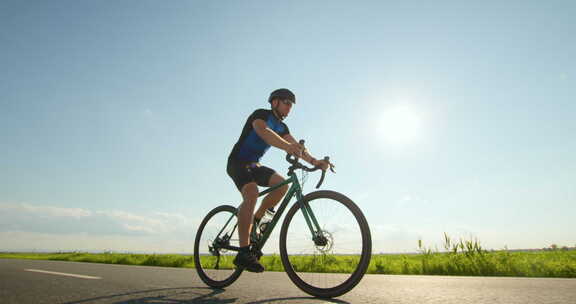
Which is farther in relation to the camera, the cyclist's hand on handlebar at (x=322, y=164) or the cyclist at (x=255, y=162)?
the cyclist at (x=255, y=162)

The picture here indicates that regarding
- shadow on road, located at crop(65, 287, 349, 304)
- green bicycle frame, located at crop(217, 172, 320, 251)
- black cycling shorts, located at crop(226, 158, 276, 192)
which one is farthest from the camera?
black cycling shorts, located at crop(226, 158, 276, 192)

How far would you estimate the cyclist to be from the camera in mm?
4094

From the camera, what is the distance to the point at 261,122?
160 inches

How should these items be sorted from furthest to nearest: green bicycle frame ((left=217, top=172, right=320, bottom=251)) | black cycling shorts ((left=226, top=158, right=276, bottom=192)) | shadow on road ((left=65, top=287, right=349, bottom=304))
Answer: black cycling shorts ((left=226, top=158, right=276, bottom=192)), green bicycle frame ((left=217, top=172, right=320, bottom=251)), shadow on road ((left=65, top=287, right=349, bottom=304))

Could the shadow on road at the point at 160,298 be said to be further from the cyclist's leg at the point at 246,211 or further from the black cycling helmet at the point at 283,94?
the black cycling helmet at the point at 283,94

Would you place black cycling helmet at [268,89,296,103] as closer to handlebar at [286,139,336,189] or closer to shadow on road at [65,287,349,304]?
handlebar at [286,139,336,189]

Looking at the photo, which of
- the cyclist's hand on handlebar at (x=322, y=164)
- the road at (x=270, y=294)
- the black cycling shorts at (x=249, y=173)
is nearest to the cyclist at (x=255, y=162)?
the black cycling shorts at (x=249, y=173)

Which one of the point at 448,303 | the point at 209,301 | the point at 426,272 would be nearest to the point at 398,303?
the point at 448,303

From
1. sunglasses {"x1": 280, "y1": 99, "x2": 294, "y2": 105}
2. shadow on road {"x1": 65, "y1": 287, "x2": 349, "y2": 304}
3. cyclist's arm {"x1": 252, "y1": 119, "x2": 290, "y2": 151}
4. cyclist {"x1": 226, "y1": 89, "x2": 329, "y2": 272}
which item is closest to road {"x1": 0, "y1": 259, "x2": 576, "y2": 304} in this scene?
shadow on road {"x1": 65, "y1": 287, "x2": 349, "y2": 304}

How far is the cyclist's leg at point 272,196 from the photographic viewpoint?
13.9 feet

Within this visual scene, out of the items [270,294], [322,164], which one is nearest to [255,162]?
[322,164]

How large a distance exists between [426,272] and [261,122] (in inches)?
186

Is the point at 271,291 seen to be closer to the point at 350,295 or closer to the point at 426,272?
the point at 350,295

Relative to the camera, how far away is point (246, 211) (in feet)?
13.5
